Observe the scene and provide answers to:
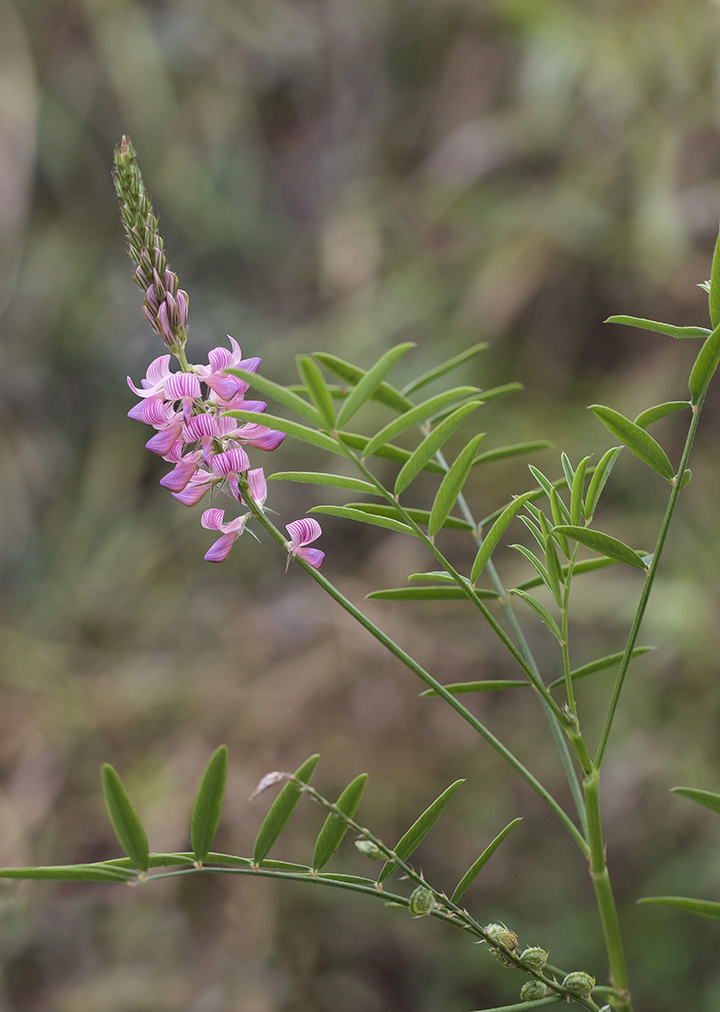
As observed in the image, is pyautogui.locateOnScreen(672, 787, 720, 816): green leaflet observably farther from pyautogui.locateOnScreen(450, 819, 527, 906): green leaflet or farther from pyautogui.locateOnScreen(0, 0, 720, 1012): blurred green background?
pyautogui.locateOnScreen(0, 0, 720, 1012): blurred green background

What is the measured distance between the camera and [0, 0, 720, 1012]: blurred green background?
5.31 ft

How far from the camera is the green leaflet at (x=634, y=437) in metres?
0.38

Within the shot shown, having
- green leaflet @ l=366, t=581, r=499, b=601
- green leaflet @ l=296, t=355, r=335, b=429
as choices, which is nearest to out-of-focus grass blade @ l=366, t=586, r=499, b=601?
green leaflet @ l=366, t=581, r=499, b=601

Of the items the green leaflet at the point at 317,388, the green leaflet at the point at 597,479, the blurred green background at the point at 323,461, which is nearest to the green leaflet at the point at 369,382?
the green leaflet at the point at 317,388

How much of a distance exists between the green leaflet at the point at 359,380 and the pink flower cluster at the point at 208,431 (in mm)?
72

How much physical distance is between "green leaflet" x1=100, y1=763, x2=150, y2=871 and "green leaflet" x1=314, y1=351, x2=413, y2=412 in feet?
0.79

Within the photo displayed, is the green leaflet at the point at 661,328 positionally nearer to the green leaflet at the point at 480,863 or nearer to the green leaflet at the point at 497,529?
the green leaflet at the point at 497,529

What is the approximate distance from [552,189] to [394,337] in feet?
1.92

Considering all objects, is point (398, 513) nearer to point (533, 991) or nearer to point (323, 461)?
point (533, 991)

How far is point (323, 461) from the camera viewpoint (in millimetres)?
2193

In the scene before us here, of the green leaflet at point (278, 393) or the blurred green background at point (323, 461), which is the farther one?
the blurred green background at point (323, 461)

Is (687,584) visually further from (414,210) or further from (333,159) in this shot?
(333,159)

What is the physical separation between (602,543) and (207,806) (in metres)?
0.22

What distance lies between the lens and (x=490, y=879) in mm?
1618
